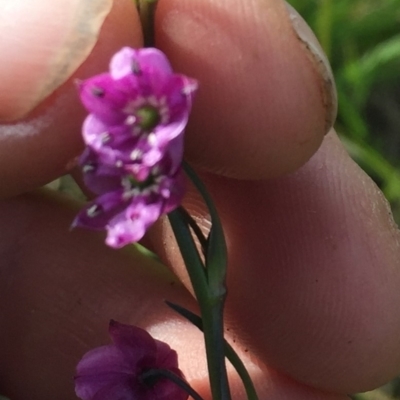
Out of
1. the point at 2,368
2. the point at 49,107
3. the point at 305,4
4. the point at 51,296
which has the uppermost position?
the point at 49,107

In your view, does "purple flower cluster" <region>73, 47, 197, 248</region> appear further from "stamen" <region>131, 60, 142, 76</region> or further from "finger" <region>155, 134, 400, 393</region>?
"finger" <region>155, 134, 400, 393</region>

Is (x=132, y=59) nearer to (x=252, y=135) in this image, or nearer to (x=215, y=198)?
(x=252, y=135)

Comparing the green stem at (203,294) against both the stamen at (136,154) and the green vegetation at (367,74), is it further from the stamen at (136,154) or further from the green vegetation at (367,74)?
the green vegetation at (367,74)

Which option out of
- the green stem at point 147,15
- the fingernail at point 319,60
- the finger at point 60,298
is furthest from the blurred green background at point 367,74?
the green stem at point 147,15

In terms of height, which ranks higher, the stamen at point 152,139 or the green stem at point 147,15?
the green stem at point 147,15

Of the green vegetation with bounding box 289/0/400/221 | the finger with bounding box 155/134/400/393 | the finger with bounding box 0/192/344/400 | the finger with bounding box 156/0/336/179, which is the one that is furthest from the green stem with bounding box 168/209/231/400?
the green vegetation with bounding box 289/0/400/221

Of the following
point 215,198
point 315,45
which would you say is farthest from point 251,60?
point 215,198

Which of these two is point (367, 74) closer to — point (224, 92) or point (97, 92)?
point (224, 92)
